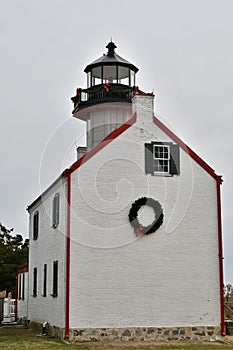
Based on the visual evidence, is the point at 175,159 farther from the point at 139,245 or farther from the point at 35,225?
the point at 35,225

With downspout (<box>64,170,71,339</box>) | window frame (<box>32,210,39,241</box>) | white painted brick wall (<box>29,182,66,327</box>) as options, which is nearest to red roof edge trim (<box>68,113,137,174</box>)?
downspout (<box>64,170,71,339</box>)

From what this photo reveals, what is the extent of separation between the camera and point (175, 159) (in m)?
20.9

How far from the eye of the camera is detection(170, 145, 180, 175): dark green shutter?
819 inches

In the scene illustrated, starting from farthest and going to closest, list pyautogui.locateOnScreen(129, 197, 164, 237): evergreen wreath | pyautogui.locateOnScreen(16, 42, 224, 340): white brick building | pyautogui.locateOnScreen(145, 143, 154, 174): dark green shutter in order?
pyautogui.locateOnScreen(145, 143, 154, 174): dark green shutter → pyautogui.locateOnScreen(129, 197, 164, 237): evergreen wreath → pyautogui.locateOnScreen(16, 42, 224, 340): white brick building

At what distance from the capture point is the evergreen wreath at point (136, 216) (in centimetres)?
1997

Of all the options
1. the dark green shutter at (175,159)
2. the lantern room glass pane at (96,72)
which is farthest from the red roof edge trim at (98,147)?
the lantern room glass pane at (96,72)

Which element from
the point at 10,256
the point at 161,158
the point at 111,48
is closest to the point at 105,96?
the point at 111,48

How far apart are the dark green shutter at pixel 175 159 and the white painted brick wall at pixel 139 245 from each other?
0.19m

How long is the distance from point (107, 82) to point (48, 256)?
7507 millimetres

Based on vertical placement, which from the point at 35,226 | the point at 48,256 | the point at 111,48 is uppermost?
the point at 111,48

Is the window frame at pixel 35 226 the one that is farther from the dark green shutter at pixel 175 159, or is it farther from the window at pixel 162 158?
the dark green shutter at pixel 175 159

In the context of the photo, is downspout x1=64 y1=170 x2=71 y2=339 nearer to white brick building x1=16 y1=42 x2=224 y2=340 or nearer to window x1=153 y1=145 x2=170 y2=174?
white brick building x1=16 y1=42 x2=224 y2=340

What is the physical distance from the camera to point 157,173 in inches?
813

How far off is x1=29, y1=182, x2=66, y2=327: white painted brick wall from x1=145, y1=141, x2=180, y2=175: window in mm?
2895
